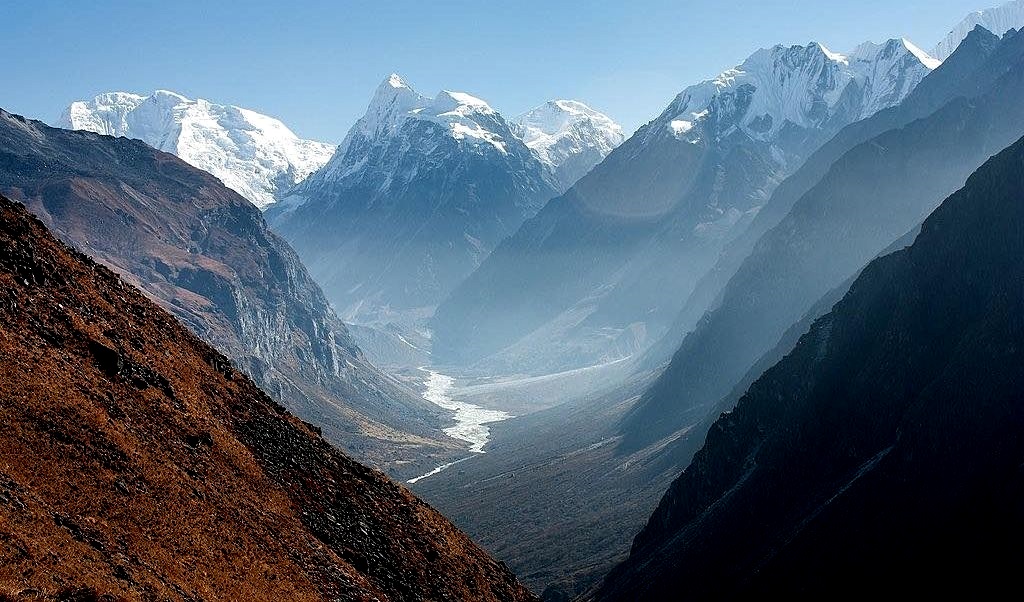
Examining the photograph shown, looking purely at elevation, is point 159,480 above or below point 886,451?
above

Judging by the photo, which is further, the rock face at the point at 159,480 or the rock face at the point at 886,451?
the rock face at the point at 886,451

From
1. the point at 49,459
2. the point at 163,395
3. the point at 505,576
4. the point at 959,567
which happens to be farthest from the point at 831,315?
the point at 49,459

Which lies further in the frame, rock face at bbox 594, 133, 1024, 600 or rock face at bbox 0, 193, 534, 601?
rock face at bbox 594, 133, 1024, 600

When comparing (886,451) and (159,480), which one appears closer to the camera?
(159,480)
